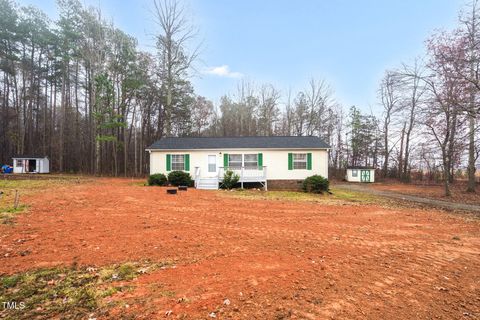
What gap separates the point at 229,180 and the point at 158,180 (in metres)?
4.83

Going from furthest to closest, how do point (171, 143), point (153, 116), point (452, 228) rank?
point (153, 116), point (171, 143), point (452, 228)

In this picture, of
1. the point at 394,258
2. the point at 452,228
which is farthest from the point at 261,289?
the point at 452,228

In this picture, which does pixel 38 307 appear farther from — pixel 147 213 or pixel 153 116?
pixel 153 116

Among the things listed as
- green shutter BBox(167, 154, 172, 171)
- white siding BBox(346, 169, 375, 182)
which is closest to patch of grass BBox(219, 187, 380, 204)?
green shutter BBox(167, 154, 172, 171)

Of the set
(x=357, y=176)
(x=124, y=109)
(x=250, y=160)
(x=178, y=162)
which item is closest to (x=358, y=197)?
(x=250, y=160)

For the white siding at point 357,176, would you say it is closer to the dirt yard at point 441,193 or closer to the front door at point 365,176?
the front door at point 365,176

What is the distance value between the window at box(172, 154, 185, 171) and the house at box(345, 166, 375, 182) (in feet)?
72.4

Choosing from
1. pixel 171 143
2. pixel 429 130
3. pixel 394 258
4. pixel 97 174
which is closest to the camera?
pixel 394 258

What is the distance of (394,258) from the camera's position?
403 cm

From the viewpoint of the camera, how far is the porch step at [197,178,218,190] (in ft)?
48.3

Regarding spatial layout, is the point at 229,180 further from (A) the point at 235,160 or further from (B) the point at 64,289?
(B) the point at 64,289

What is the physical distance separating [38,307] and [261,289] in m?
2.56

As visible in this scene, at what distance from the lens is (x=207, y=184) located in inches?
586

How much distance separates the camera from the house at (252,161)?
15.5 m
